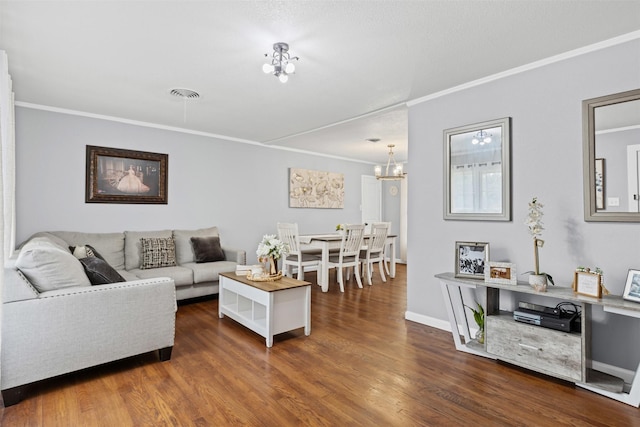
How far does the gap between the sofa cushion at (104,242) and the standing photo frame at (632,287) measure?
4837mm

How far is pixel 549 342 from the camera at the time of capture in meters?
2.33

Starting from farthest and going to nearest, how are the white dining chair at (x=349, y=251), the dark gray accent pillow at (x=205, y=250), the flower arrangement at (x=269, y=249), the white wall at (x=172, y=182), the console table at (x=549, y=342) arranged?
the white dining chair at (x=349, y=251)
the dark gray accent pillow at (x=205, y=250)
the white wall at (x=172, y=182)
the flower arrangement at (x=269, y=249)
the console table at (x=549, y=342)

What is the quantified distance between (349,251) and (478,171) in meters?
2.62

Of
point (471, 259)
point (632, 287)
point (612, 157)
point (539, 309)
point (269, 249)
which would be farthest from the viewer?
point (269, 249)

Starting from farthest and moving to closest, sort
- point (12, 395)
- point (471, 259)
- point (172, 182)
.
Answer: point (172, 182), point (471, 259), point (12, 395)

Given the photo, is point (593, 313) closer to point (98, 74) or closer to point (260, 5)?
point (260, 5)

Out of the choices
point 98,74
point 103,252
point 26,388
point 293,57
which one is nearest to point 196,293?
point 103,252

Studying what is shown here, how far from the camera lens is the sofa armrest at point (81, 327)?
6.60 ft

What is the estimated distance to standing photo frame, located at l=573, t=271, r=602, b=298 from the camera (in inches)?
86.6

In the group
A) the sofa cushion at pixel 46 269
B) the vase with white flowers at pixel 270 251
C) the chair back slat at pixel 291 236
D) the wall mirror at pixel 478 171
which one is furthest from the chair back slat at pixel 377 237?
the sofa cushion at pixel 46 269

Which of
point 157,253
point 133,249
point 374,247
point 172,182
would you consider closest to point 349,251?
point 374,247

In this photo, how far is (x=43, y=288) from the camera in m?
2.20

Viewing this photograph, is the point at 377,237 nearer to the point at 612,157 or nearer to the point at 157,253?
the point at 157,253

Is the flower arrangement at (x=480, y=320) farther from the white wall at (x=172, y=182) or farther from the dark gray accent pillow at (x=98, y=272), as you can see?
the white wall at (x=172, y=182)
